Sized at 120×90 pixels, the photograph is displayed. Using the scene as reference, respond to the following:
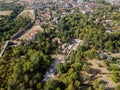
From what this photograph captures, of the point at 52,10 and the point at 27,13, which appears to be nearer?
the point at 27,13

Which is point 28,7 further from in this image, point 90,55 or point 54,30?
point 90,55

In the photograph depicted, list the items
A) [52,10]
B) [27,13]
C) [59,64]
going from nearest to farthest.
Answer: [59,64], [27,13], [52,10]

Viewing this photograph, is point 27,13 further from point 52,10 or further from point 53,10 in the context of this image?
point 53,10

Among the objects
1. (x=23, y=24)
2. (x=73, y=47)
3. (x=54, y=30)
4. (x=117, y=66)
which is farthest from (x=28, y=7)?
(x=117, y=66)

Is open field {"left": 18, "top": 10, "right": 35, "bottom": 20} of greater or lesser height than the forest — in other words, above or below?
above

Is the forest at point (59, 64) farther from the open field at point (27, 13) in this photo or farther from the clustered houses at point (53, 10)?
the open field at point (27, 13)

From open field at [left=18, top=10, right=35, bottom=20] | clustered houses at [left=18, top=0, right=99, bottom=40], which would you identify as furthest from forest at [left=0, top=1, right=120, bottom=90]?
open field at [left=18, top=10, right=35, bottom=20]

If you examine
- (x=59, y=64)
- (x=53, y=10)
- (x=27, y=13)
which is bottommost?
(x=59, y=64)

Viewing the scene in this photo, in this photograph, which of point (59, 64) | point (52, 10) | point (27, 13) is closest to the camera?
point (59, 64)

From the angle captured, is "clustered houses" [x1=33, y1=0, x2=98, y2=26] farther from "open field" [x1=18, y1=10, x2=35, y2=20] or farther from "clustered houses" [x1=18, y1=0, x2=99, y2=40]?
"open field" [x1=18, y1=10, x2=35, y2=20]

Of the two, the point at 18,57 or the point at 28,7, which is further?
the point at 28,7

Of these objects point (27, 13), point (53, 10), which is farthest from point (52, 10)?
point (27, 13)
